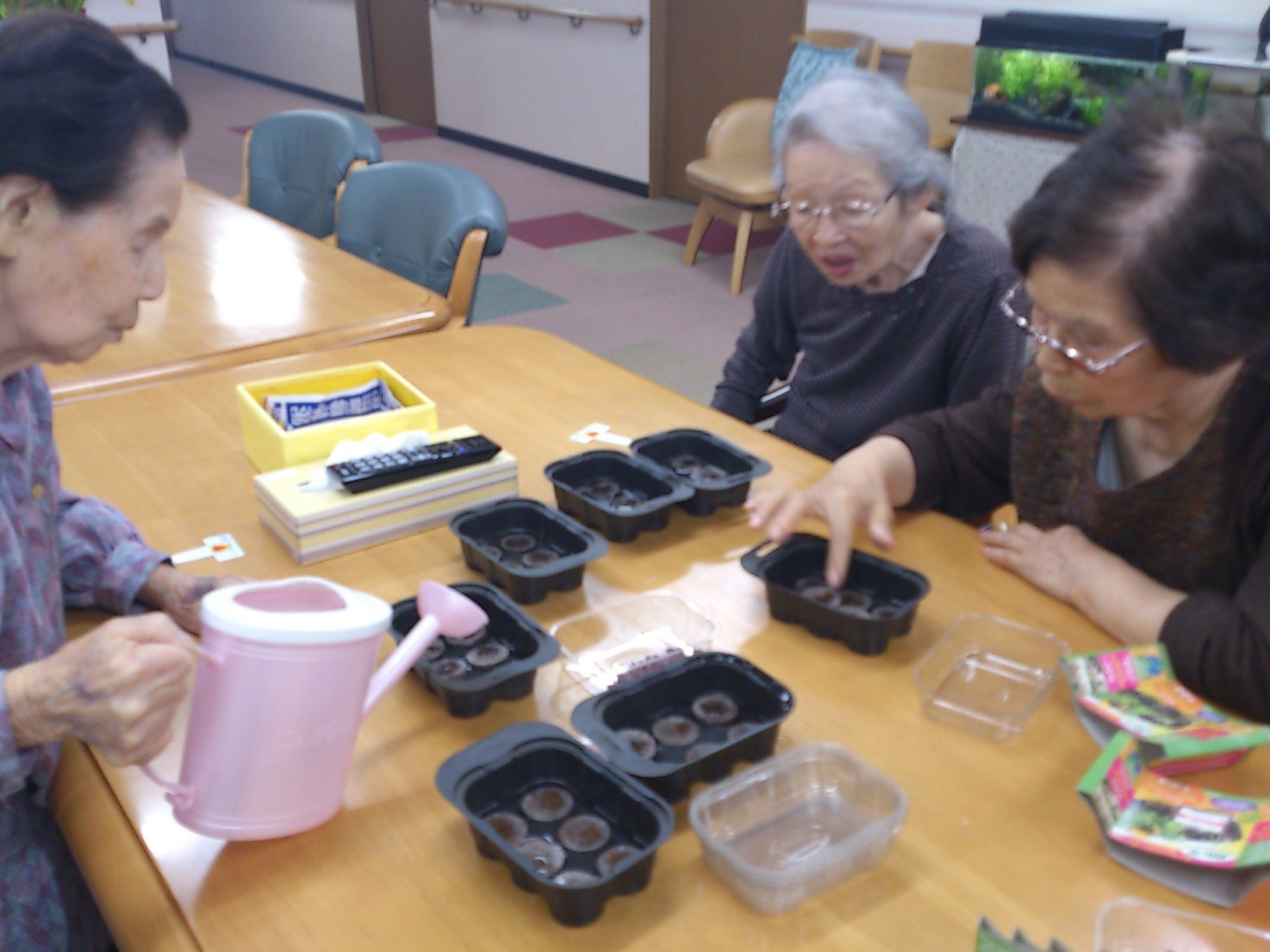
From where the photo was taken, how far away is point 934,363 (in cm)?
172

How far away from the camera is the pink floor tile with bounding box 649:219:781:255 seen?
5.17 metres

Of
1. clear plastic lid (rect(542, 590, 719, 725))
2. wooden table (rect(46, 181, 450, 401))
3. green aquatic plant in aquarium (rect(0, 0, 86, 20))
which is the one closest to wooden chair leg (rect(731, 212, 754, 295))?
wooden table (rect(46, 181, 450, 401))

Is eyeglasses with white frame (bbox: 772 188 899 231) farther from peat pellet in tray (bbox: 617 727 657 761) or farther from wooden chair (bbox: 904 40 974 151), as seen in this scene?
wooden chair (bbox: 904 40 974 151)

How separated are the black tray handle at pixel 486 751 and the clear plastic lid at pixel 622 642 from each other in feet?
0.32

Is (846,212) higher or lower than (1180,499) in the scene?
higher

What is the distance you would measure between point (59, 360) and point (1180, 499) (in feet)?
3.70

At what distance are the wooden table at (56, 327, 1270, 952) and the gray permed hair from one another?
56 cm

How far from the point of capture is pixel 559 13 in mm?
5910

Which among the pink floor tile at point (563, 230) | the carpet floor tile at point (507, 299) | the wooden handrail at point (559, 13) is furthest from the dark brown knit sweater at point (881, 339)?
the wooden handrail at point (559, 13)

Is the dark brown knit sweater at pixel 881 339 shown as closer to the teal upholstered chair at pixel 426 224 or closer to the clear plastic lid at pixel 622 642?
the teal upholstered chair at pixel 426 224

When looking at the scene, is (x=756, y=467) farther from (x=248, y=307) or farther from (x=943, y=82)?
(x=943, y=82)

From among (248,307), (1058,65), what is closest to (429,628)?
(248,307)

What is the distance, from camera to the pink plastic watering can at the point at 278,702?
2.47 feet

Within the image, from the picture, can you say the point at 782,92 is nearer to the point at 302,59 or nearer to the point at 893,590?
the point at 893,590
